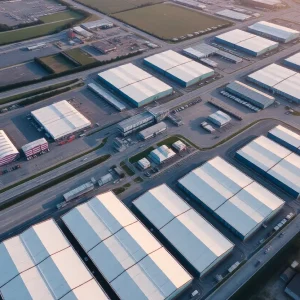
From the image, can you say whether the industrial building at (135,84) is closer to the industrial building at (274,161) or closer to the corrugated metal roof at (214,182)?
the corrugated metal roof at (214,182)

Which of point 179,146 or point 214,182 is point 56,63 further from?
point 214,182

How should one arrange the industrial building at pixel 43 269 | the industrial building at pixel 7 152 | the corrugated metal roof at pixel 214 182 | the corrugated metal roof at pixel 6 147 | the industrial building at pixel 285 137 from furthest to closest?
the industrial building at pixel 285 137
the corrugated metal roof at pixel 6 147
the industrial building at pixel 7 152
the corrugated metal roof at pixel 214 182
the industrial building at pixel 43 269

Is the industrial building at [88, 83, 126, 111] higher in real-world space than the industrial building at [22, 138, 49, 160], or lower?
higher

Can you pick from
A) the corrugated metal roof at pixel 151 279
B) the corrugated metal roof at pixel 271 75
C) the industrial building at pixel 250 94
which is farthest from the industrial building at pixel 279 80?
the corrugated metal roof at pixel 151 279

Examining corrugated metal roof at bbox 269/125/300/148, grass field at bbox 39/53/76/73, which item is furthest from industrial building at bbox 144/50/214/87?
corrugated metal roof at bbox 269/125/300/148

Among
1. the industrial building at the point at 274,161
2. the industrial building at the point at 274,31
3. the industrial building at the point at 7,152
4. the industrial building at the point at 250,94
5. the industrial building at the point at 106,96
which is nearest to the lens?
the industrial building at the point at 274,161

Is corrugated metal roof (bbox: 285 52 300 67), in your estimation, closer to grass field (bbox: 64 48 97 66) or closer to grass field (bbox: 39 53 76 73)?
grass field (bbox: 64 48 97 66)

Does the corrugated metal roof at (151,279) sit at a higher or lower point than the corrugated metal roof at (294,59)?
lower

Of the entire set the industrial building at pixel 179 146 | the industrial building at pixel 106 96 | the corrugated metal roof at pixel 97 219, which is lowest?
the corrugated metal roof at pixel 97 219
